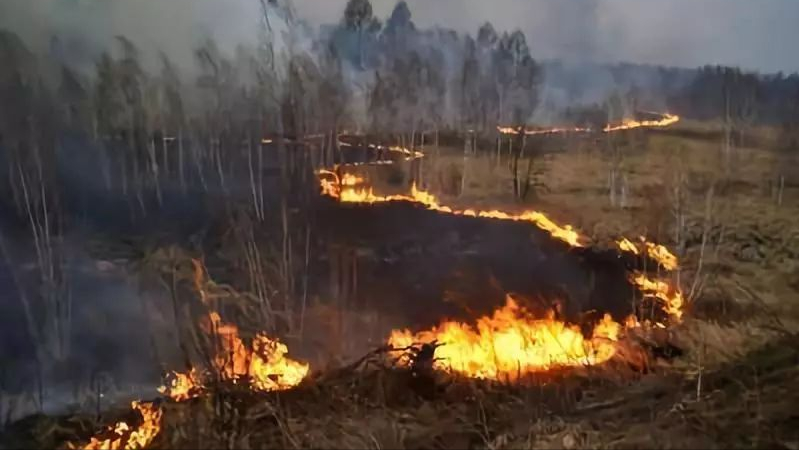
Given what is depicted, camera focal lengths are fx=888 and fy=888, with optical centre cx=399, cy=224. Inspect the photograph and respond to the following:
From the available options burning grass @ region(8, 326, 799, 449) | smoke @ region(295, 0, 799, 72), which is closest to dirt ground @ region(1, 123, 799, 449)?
burning grass @ region(8, 326, 799, 449)

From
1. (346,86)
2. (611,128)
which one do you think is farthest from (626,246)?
(346,86)

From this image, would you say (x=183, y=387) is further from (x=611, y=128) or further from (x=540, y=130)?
(x=611, y=128)

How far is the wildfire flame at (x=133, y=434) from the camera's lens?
1.99 metres

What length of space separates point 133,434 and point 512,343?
3.12 ft

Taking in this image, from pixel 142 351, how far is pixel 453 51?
1068 millimetres

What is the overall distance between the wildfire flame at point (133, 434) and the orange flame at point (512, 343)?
0.59 m

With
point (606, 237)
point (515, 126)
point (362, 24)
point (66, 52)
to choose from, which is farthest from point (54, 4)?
point (606, 237)

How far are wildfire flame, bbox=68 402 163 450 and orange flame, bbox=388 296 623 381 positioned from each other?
1.92 feet

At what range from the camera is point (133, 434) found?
6.59 ft

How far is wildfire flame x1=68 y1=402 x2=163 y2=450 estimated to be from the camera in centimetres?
199

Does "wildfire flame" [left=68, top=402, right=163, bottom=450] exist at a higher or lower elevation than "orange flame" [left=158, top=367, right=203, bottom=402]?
lower

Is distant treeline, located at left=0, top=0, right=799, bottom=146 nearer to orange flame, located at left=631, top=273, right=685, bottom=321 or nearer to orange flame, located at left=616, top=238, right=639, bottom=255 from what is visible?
orange flame, located at left=616, top=238, right=639, bottom=255

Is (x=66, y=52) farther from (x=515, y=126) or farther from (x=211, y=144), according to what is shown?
(x=515, y=126)

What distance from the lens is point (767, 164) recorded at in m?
2.46
